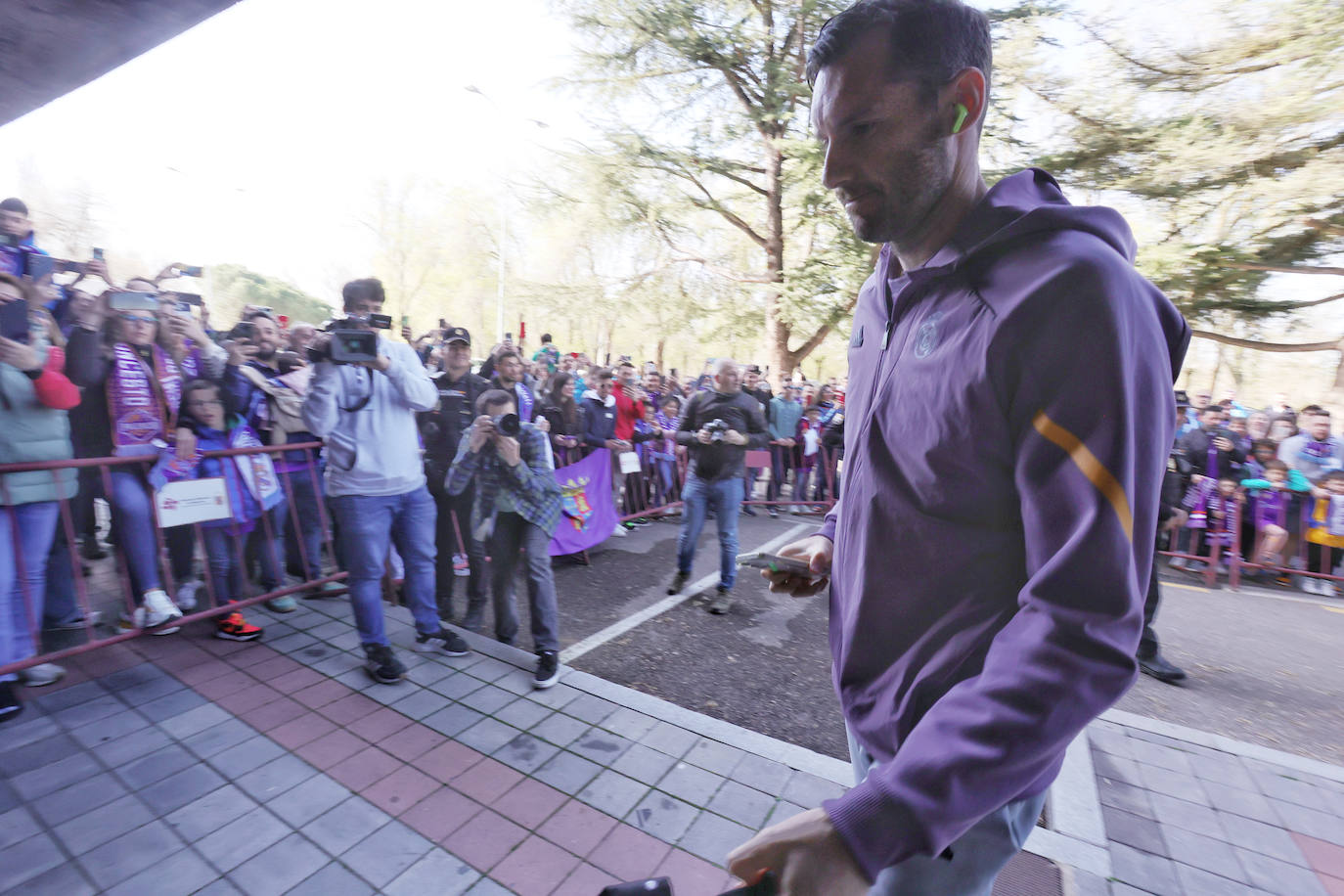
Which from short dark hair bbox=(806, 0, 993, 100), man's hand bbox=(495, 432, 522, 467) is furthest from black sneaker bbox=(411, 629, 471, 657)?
short dark hair bbox=(806, 0, 993, 100)

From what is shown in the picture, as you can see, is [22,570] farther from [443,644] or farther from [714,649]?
[714,649]

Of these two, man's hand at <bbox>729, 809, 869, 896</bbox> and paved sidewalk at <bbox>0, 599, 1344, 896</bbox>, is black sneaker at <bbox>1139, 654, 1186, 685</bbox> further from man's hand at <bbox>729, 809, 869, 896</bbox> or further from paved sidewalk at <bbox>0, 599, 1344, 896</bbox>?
man's hand at <bbox>729, 809, 869, 896</bbox>

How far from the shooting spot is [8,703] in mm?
3492

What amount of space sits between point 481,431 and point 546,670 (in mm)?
1623

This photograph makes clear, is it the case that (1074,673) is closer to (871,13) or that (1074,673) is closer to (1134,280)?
(1134,280)

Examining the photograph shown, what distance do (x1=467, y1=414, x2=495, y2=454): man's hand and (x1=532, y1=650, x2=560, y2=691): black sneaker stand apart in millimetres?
1441

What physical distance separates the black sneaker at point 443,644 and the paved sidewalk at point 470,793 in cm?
38

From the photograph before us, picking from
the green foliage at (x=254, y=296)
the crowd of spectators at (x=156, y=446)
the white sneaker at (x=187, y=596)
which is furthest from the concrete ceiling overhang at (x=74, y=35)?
the green foliage at (x=254, y=296)

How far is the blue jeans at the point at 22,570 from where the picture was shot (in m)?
3.64

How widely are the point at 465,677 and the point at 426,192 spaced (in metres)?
38.0

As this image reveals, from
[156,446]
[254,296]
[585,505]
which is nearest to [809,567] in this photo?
[156,446]

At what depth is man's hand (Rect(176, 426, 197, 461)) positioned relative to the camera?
178 inches

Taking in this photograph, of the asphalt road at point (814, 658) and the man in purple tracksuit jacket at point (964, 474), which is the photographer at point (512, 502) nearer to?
the asphalt road at point (814, 658)

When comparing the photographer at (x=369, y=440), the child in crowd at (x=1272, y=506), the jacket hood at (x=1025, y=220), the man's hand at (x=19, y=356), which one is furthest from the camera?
the child in crowd at (x=1272, y=506)
